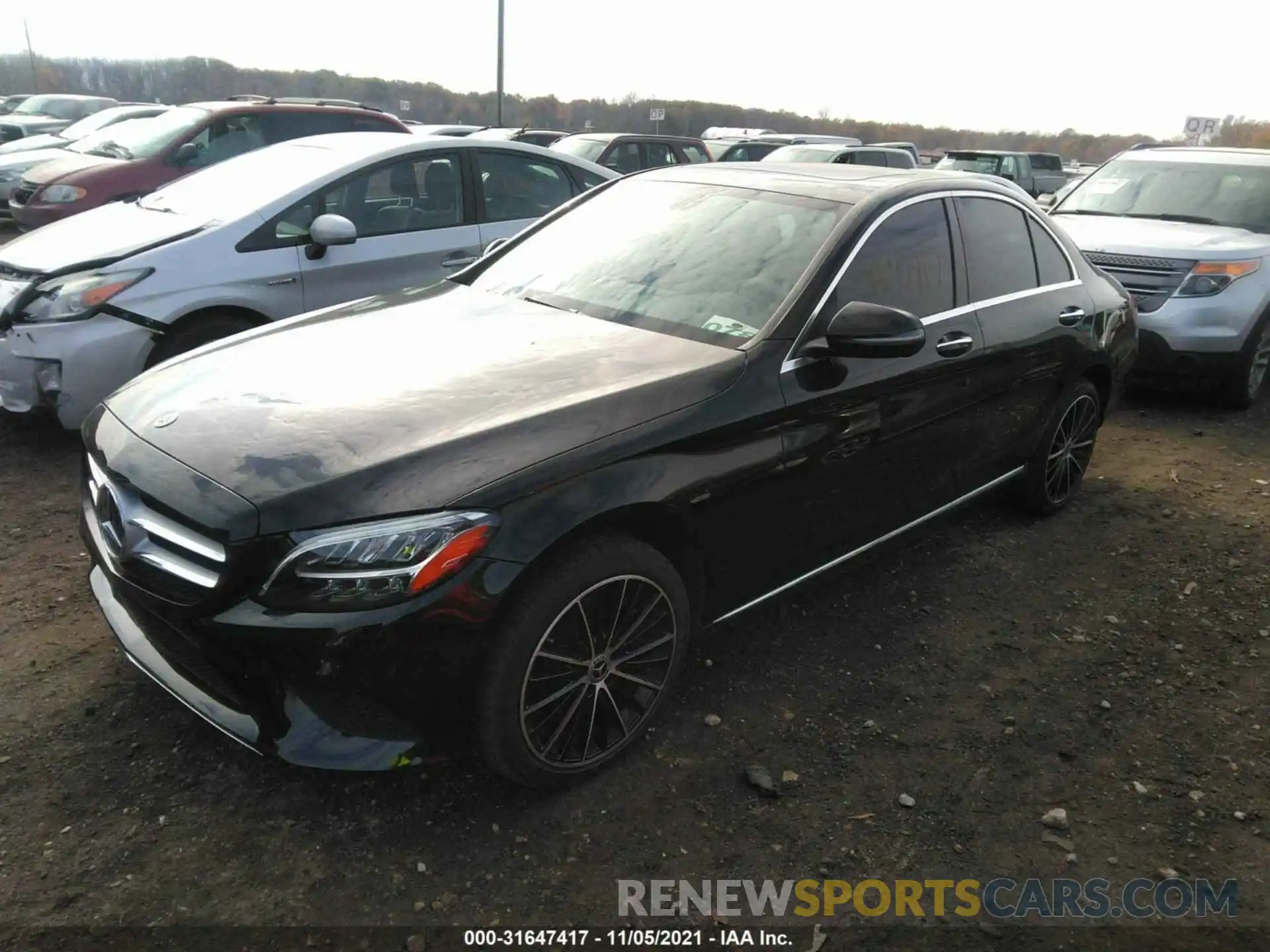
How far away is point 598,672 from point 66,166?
8.68 m

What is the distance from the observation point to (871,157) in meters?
15.4

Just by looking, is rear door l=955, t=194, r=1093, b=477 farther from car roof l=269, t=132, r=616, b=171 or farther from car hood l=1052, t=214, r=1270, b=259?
car roof l=269, t=132, r=616, b=171

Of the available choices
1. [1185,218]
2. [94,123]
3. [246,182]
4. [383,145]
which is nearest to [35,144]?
[94,123]

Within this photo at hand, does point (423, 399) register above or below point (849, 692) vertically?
above

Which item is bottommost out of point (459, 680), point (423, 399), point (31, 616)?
point (31, 616)

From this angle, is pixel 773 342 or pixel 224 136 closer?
pixel 773 342

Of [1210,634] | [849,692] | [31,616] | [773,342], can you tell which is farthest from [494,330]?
[1210,634]

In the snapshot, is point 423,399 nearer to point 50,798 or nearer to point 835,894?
point 50,798

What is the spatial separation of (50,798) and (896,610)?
9.80 ft

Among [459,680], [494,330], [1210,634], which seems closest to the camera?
[459,680]

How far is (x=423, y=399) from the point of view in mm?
2594

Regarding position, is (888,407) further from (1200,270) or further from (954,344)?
(1200,270)

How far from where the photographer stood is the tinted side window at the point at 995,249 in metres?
3.78

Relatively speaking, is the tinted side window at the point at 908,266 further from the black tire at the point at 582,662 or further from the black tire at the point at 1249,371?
the black tire at the point at 1249,371
